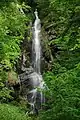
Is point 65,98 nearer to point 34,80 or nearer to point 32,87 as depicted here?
point 32,87

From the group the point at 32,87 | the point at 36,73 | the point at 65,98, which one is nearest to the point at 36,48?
the point at 36,73

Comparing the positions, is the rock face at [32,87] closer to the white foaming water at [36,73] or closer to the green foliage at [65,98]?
the white foaming water at [36,73]

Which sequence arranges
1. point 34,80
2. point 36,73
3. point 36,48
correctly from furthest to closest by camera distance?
point 36,48, point 36,73, point 34,80

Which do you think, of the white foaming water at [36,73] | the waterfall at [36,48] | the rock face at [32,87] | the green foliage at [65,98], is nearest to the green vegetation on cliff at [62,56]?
the green foliage at [65,98]

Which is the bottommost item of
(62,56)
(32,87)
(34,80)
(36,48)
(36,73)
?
(32,87)

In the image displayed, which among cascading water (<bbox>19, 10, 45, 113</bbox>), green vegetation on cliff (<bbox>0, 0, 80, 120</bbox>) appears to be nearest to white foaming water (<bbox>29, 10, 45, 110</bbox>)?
cascading water (<bbox>19, 10, 45, 113</bbox>)

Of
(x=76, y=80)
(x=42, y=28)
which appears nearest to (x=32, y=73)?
(x=42, y=28)

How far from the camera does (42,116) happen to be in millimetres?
8812

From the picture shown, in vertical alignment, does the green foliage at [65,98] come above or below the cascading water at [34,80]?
above

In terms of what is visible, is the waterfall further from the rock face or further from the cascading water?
the rock face

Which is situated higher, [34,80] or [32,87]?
[34,80]

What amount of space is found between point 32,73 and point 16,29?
28.2 ft

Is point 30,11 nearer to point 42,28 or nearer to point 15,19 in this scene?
point 42,28

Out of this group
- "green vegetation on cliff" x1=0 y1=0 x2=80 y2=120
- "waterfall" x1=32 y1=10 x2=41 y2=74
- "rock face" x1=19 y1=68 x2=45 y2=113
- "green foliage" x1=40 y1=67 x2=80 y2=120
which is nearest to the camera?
"green vegetation on cliff" x1=0 y1=0 x2=80 y2=120
